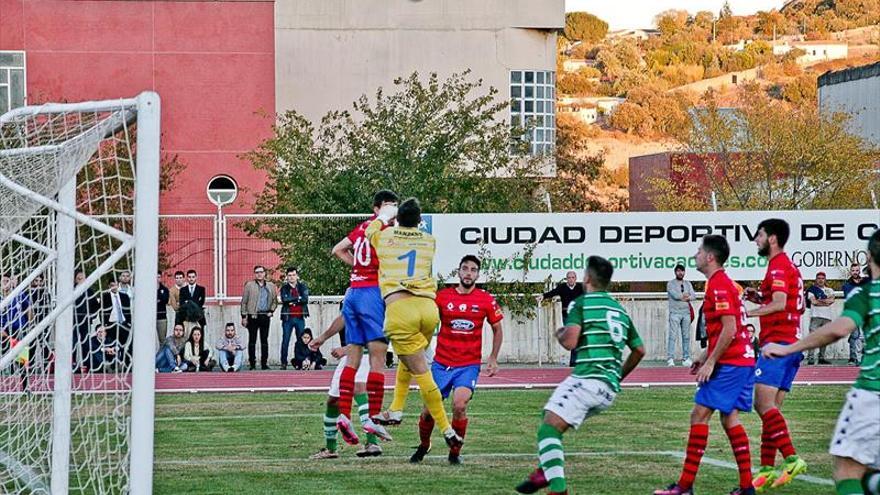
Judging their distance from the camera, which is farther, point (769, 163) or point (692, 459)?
point (769, 163)

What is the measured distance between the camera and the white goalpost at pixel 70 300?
30.9ft

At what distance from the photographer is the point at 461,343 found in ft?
44.2

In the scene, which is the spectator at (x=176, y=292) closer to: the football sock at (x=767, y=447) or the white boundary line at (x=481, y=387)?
the white boundary line at (x=481, y=387)

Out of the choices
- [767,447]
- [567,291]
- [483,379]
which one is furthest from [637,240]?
[767,447]

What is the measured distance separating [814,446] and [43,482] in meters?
7.27

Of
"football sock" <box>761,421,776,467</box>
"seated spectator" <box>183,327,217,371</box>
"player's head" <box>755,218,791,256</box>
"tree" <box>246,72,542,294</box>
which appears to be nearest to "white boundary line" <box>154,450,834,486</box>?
"football sock" <box>761,421,776,467</box>

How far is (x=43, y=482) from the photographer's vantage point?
1200 cm

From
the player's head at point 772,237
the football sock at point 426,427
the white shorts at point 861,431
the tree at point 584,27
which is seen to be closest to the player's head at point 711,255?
the player's head at point 772,237

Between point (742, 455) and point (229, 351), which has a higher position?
point (229, 351)

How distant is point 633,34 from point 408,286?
605 feet

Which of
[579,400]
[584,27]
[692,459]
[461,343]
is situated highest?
[584,27]

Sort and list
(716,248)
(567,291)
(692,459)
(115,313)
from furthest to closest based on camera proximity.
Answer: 1. (567,291)
2. (115,313)
3. (716,248)
4. (692,459)

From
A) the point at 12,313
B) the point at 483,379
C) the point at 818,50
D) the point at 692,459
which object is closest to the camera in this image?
the point at 692,459

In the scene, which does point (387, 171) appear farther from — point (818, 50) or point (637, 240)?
point (818, 50)
